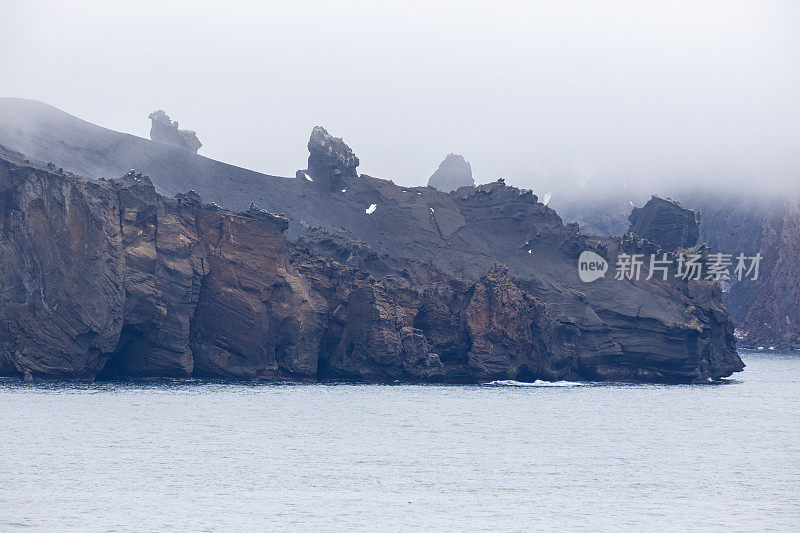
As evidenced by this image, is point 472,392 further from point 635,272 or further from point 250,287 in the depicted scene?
point 635,272

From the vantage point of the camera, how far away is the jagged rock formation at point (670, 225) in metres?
174

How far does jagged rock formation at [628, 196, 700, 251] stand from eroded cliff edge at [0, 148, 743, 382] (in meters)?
22.0

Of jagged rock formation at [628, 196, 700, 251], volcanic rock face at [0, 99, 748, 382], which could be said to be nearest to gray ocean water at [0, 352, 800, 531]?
volcanic rock face at [0, 99, 748, 382]

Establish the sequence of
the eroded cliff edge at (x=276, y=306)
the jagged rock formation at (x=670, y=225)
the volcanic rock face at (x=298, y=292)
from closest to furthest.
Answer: the eroded cliff edge at (x=276, y=306) → the volcanic rock face at (x=298, y=292) → the jagged rock formation at (x=670, y=225)

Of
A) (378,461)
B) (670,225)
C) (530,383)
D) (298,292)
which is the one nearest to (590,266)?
(670,225)

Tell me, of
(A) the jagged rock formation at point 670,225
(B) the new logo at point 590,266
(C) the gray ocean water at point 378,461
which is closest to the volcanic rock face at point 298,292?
(B) the new logo at point 590,266

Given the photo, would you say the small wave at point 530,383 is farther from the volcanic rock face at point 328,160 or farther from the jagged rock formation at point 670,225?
the volcanic rock face at point 328,160

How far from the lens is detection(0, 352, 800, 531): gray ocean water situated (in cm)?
4597

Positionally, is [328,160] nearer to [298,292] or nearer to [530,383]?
[298,292]

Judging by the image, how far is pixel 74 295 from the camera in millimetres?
99125

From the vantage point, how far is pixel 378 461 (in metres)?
62.3

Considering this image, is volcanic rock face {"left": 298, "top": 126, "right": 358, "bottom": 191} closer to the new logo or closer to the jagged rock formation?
the new logo

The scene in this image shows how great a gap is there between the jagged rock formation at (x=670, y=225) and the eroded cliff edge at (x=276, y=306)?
22.0 meters

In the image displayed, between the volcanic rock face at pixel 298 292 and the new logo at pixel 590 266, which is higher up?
the new logo at pixel 590 266
